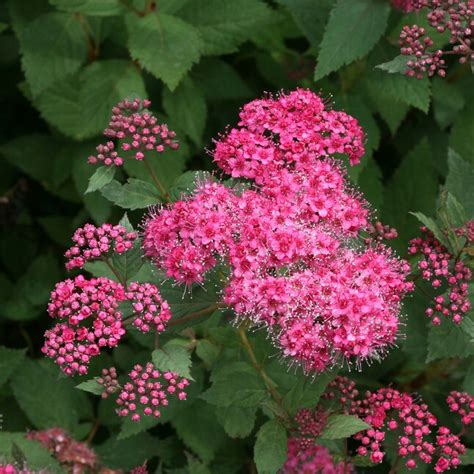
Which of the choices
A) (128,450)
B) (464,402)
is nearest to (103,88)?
(128,450)

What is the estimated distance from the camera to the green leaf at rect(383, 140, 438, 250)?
15.0 ft

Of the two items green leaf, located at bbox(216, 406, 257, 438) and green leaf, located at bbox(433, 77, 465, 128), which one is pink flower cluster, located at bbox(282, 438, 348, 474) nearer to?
green leaf, located at bbox(216, 406, 257, 438)

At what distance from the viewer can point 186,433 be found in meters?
4.04

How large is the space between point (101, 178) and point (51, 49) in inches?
61.2

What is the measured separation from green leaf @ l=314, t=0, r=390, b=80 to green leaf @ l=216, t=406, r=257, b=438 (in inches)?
65.0

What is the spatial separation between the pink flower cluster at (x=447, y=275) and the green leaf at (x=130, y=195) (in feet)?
3.49

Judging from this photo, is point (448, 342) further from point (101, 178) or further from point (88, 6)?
point (88, 6)

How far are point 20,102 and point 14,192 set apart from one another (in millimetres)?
599

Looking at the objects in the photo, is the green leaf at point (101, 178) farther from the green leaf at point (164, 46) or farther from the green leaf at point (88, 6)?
the green leaf at point (88, 6)

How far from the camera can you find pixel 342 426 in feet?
10.1

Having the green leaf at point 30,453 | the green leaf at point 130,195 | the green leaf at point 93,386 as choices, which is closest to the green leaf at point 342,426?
the green leaf at point 93,386

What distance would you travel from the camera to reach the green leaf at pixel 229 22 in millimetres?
4504

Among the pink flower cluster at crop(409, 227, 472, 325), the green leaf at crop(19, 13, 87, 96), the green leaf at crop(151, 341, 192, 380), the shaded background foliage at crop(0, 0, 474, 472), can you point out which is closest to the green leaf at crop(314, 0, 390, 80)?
the shaded background foliage at crop(0, 0, 474, 472)

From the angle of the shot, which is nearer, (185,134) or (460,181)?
(460,181)
